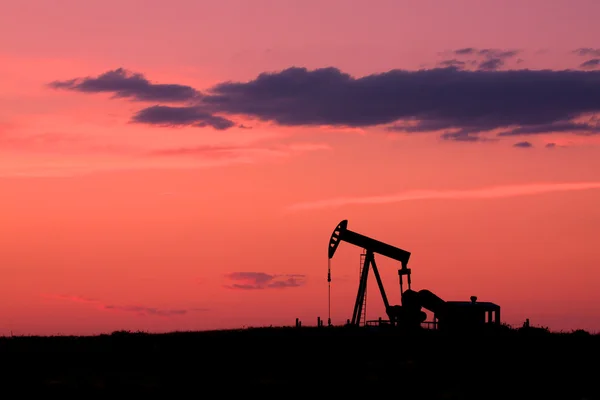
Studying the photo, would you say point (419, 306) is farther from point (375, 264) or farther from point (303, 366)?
point (303, 366)

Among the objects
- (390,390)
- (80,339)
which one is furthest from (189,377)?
(80,339)

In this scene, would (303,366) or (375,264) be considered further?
(375,264)

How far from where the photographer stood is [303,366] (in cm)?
2992

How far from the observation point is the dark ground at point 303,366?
25.3 meters

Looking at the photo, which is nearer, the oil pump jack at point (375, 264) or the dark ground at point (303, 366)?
the dark ground at point (303, 366)

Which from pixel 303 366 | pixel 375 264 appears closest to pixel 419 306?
pixel 375 264

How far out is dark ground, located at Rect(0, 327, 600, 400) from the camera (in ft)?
82.9

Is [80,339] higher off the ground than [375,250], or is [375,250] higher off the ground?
[375,250]

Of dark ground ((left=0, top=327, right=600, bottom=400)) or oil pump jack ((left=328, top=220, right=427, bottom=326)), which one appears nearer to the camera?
dark ground ((left=0, top=327, right=600, bottom=400))

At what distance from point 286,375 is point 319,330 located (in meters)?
19.5

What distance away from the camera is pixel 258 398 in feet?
78.9

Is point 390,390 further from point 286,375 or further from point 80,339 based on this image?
point 80,339

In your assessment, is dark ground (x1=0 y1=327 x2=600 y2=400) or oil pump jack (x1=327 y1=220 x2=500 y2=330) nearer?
dark ground (x1=0 y1=327 x2=600 y2=400)

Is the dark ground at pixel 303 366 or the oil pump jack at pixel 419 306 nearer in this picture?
the dark ground at pixel 303 366
